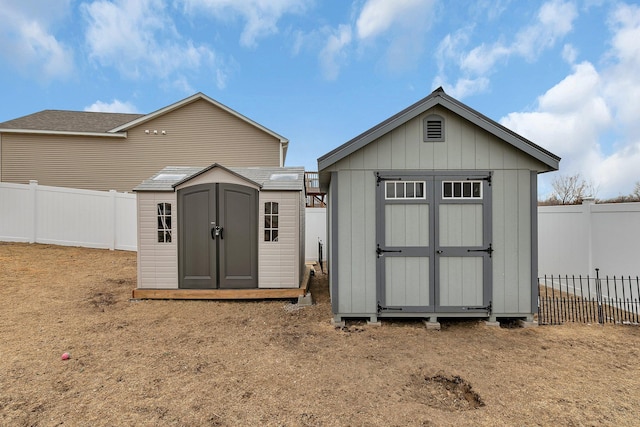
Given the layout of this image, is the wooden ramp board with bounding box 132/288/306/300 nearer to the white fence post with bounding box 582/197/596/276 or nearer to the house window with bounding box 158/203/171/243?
the house window with bounding box 158/203/171/243

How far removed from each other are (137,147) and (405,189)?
1330 cm

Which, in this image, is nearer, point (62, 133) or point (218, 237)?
point (218, 237)

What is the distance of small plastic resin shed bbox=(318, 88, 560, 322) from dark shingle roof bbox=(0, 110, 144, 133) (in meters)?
14.1

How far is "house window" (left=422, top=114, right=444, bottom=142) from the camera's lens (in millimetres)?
4422

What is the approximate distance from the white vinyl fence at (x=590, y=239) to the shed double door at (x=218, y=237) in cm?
653

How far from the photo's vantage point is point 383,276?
4480mm

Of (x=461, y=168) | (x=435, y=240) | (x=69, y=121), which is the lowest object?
(x=435, y=240)

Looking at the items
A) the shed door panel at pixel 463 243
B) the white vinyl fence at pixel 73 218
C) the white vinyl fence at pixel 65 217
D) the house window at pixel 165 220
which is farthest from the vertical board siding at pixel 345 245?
the white vinyl fence at pixel 65 217

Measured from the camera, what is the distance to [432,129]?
4.44 metres

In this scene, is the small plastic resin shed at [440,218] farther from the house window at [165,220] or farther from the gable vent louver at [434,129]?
the house window at [165,220]

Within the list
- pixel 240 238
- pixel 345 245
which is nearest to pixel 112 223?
pixel 240 238

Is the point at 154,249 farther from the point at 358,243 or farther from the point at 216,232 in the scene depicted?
the point at 358,243

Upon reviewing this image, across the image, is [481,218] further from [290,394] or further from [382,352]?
[290,394]

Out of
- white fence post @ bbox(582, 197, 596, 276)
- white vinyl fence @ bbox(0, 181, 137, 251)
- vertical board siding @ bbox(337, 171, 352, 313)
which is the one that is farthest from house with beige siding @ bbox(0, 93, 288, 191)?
white fence post @ bbox(582, 197, 596, 276)
